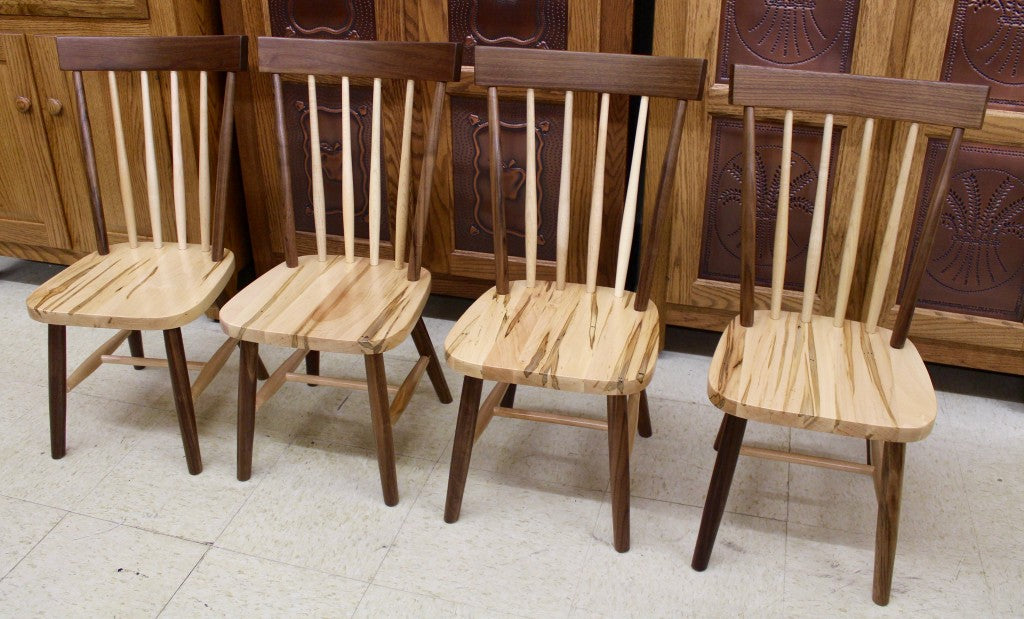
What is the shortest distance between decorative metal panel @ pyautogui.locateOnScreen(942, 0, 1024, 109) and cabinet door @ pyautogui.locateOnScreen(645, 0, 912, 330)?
4.1 inches

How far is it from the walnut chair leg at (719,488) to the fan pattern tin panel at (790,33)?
82 centimetres

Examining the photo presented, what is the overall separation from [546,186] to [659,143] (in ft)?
1.00

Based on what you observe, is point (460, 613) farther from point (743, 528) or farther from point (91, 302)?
point (91, 302)

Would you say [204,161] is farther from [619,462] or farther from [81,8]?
[619,462]

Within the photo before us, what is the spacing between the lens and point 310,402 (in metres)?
2.09

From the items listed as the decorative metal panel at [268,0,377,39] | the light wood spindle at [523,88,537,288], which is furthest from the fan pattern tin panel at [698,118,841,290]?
the decorative metal panel at [268,0,377,39]

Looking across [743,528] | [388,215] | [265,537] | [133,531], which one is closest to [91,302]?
[133,531]

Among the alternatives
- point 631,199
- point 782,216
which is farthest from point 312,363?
point 782,216

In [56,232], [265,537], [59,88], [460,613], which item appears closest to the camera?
[460,613]

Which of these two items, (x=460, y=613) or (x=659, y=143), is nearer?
(x=460, y=613)

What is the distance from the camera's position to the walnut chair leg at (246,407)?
5.56 ft

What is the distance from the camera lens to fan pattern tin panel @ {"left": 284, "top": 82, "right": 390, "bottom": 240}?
84.0 inches

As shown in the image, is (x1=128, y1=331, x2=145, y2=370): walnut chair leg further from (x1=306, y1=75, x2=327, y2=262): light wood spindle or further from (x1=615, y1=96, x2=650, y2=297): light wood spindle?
(x1=615, y1=96, x2=650, y2=297): light wood spindle

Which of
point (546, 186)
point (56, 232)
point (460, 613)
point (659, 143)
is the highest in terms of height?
point (659, 143)
